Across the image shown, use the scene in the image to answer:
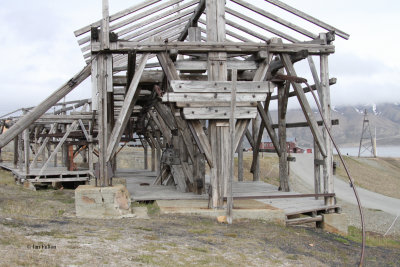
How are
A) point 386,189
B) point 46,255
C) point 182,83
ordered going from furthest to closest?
point 386,189
point 182,83
point 46,255

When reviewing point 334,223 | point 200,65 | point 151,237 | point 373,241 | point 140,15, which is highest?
point 140,15

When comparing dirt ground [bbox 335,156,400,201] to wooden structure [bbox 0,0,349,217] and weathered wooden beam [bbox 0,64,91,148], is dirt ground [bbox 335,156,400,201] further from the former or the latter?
weathered wooden beam [bbox 0,64,91,148]

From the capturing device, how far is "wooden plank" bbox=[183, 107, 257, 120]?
28.3ft

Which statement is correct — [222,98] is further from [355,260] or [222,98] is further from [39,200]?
[39,200]

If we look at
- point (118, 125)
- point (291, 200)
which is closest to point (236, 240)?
point (118, 125)

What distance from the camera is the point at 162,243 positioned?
5977 mm

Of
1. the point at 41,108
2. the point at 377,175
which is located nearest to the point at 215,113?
the point at 41,108

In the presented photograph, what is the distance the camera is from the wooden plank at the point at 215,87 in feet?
28.3

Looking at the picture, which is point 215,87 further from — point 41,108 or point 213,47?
point 41,108

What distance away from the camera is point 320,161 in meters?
9.92

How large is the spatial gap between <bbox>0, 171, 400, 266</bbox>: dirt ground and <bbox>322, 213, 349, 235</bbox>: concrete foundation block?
3.74ft

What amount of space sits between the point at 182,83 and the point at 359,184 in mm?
31398

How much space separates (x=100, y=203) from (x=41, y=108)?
2427 mm

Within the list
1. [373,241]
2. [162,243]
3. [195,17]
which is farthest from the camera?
[195,17]
